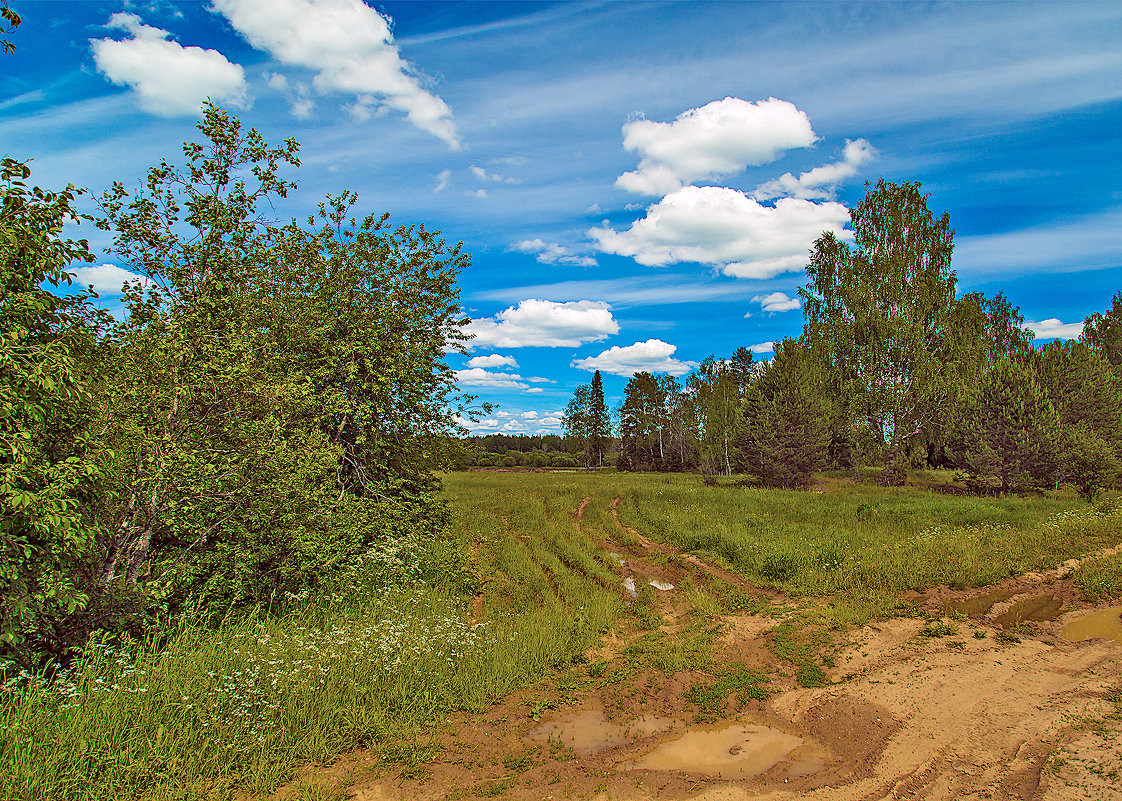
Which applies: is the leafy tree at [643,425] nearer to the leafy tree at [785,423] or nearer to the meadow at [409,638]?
the leafy tree at [785,423]

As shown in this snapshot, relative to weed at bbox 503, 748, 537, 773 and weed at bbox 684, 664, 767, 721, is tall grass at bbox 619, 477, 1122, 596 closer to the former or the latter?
weed at bbox 684, 664, 767, 721

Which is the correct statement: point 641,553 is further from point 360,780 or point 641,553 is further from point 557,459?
point 557,459

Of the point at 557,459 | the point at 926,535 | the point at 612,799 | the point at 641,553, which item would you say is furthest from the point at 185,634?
the point at 557,459

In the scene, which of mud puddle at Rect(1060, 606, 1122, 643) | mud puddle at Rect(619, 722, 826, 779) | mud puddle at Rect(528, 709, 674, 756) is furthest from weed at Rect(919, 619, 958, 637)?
mud puddle at Rect(528, 709, 674, 756)

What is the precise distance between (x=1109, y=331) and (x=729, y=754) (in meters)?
85.5

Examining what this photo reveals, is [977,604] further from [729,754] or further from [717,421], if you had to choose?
[717,421]

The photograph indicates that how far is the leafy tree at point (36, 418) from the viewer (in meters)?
4.45

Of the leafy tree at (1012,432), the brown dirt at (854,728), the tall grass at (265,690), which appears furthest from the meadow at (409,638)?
the leafy tree at (1012,432)

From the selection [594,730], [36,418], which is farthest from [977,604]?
[36,418]

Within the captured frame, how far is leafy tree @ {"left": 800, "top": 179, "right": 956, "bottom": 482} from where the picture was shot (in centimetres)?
3180

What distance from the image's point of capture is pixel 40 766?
13.6 feet

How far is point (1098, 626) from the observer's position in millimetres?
8180

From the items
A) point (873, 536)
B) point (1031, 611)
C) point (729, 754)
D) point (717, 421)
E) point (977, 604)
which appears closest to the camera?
→ point (729, 754)

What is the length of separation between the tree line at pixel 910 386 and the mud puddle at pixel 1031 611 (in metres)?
18.6
